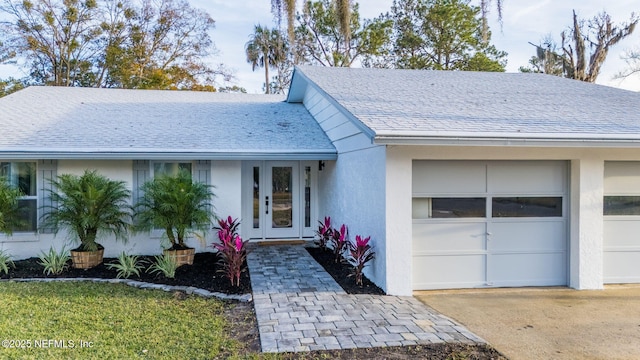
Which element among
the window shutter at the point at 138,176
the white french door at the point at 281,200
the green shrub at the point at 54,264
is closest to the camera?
the green shrub at the point at 54,264

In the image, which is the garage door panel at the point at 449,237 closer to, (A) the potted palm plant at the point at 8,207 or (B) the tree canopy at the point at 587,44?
(A) the potted palm plant at the point at 8,207

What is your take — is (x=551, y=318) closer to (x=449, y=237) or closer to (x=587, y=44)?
(x=449, y=237)

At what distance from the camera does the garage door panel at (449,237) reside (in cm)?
649

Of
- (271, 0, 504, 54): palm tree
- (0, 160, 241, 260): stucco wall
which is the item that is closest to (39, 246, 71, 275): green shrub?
(0, 160, 241, 260): stucco wall

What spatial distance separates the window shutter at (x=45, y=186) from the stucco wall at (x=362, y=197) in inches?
224

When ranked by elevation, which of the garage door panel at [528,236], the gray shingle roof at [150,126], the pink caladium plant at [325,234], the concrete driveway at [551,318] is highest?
the gray shingle roof at [150,126]

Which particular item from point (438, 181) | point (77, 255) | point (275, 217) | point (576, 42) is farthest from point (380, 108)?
point (576, 42)

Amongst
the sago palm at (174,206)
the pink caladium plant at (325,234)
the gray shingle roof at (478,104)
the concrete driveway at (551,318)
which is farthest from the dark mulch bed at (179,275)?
the gray shingle roof at (478,104)

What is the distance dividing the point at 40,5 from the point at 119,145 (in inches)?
740

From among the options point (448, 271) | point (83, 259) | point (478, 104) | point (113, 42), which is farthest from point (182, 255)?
point (113, 42)

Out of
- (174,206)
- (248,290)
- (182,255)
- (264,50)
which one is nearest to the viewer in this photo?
(248,290)

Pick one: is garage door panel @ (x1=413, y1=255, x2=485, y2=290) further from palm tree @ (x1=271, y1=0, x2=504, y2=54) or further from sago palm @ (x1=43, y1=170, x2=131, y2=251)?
sago palm @ (x1=43, y1=170, x2=131, y2=251)

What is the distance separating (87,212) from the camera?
7449 mm

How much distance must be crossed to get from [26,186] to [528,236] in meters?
9.34
